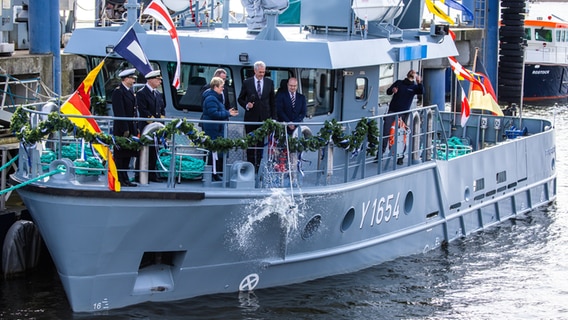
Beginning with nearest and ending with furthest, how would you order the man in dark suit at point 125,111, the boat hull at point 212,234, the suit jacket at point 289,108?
1. the boat hull at point 212,234
2. the man in dark suit at point 125,111
3. the suit jacket at point 289,108

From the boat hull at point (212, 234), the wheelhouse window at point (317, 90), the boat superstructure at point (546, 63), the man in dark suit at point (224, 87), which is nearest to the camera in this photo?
the boat hull at point (212, 234)

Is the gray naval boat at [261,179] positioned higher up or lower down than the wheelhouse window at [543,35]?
lower down

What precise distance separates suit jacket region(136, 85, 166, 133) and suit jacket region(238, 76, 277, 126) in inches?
46.6

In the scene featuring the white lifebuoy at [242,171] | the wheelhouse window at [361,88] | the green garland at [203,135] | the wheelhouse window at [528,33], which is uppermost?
the wheelhouse window at [528,33]

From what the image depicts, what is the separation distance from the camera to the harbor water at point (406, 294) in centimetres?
1305

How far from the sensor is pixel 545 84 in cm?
4312

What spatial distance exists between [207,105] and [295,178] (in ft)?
4.75

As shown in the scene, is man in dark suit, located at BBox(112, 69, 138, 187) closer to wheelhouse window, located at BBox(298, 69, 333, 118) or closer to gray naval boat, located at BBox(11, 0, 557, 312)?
gray naval boat, located at BBox(11, 0, 557, 312)

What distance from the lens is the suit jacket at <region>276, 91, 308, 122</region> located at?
548 inches

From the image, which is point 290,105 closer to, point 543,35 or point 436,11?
point 436,11

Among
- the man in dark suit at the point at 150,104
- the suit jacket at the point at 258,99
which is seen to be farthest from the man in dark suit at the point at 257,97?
the man in dark suit at the point at 150,104

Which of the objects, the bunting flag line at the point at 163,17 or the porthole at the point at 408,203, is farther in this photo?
the porthole at the point at 408,203

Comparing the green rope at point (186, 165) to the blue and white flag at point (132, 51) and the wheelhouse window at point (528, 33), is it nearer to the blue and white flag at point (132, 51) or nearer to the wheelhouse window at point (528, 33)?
the blue and white flag at point (132, 51)

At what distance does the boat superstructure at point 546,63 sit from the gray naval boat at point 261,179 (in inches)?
1040
